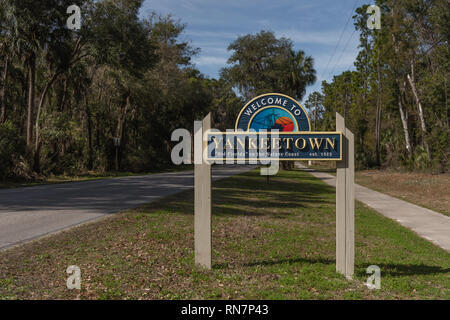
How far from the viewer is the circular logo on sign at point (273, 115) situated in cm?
645

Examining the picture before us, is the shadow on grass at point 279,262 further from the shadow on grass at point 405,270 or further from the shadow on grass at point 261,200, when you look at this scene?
the shadow on grass at point 261,200

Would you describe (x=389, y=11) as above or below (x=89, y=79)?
above

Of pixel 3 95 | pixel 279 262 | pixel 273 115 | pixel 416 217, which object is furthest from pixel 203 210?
pixel 3 95

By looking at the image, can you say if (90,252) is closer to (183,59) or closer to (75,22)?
(75,22)

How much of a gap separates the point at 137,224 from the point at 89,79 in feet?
75.7

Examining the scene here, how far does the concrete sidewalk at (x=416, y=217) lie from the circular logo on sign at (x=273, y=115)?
170 inches

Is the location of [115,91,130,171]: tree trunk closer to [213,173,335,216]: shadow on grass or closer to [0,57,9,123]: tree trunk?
[0,57,9,123]: tree trunk

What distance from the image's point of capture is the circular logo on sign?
6445mm

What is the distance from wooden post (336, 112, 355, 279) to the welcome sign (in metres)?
0.28

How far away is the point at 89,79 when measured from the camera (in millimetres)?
30281

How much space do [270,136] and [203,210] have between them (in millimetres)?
1490

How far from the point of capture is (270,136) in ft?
21.0

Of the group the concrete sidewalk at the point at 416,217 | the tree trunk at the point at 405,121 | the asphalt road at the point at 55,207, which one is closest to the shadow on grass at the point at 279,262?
the concrete sidewalk at the point at 416,217
